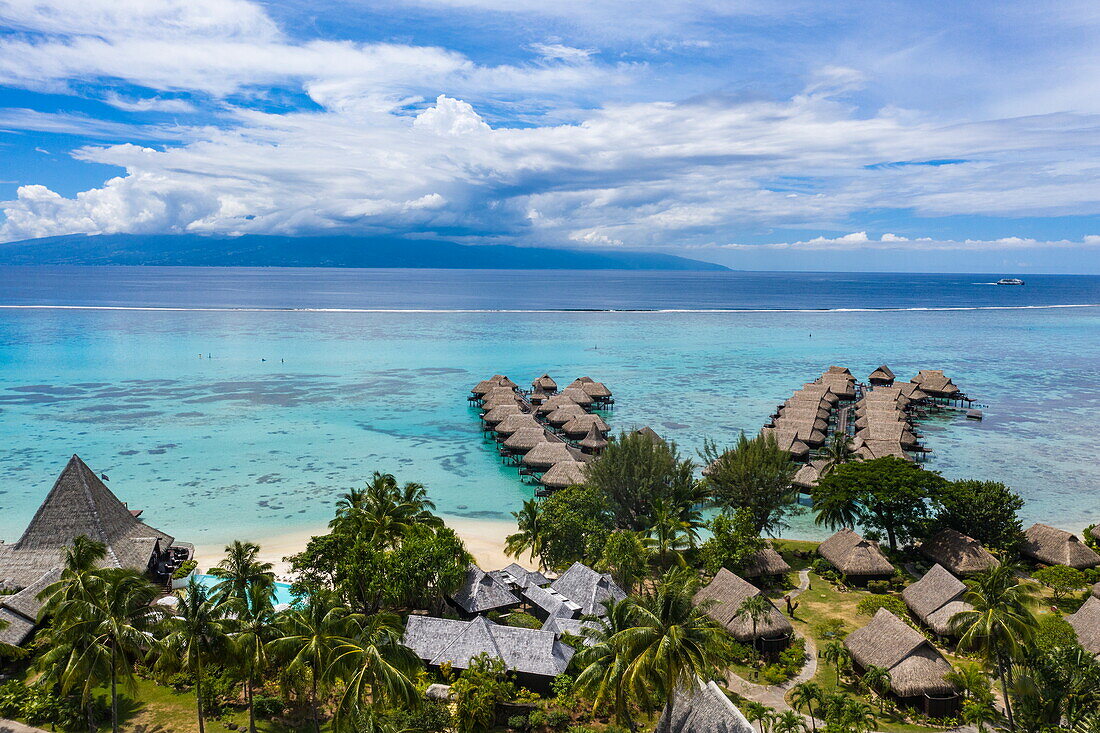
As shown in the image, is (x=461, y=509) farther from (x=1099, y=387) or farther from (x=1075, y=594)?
(x=1099, y=387)

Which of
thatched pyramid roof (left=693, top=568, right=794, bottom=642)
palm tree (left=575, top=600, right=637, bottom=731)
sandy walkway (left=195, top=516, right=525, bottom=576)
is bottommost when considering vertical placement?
sandy walkway (left=195, top=516, right=525, bottom=576)

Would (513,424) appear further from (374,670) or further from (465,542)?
(374,670)

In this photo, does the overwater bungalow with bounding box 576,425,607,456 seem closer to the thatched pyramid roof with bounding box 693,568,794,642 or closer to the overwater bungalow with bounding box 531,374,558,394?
the overwater bungalow with bounding box 531,374,558,394

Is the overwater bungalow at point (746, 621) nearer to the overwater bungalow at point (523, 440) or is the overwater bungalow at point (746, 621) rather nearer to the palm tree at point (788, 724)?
the palm tree at point (788, 724)

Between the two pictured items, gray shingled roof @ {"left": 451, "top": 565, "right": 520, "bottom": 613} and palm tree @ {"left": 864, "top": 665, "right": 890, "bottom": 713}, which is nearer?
palm tree @ {"left": 864, "top": 665, "right": 890, "bottom": 713}

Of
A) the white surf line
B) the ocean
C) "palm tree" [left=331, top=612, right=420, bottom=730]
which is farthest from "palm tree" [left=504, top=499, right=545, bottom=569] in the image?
the white surf line

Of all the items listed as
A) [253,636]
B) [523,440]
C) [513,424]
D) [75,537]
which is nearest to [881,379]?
[513,424]

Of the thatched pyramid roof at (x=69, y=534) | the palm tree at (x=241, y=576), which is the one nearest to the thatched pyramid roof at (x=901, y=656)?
the palm tree at (x=241, y=576)

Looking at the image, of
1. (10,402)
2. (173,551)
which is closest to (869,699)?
(173,551)
